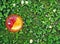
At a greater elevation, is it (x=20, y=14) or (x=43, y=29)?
(x=20, y=14)

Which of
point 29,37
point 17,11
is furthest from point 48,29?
point 17,11

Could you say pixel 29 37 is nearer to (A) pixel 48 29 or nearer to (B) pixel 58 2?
(A) pixel 48 29

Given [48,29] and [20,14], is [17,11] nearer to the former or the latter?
[20,14]

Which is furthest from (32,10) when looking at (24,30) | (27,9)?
(24,30)

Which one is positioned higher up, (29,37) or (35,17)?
(35,17)
